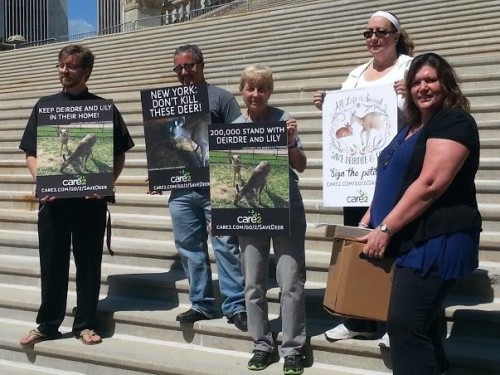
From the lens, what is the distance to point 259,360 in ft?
12.7

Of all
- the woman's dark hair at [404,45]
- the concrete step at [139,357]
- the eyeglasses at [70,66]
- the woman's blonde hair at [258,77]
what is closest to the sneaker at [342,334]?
the concrete step at [139,357]

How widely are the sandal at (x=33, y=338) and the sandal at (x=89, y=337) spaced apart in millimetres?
225

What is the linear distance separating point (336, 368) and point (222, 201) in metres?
1.04

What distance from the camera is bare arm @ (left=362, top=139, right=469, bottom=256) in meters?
2.80

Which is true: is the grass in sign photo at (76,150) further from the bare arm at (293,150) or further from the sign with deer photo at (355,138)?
the sign with deer photo at (355,138)

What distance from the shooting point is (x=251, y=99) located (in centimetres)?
373

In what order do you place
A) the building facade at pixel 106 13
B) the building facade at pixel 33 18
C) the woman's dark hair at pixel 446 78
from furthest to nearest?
the building facade at pixel 33 18, the building facade at pixel 106 13, the woman's dark hair at pixel 446 78

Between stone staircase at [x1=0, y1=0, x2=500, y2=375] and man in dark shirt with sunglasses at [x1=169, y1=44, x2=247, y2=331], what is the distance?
130 millimetres

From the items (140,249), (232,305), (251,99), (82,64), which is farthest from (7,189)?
(251,99)

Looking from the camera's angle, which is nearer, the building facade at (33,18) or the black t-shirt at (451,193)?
the black t-shirt at (451,193)

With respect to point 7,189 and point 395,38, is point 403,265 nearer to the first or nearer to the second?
point 395,38

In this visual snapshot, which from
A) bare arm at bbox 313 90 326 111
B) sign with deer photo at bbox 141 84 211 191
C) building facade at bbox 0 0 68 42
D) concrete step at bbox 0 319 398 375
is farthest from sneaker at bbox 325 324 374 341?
building facade at bbox 0 0 68 42

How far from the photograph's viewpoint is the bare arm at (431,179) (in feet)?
9.19

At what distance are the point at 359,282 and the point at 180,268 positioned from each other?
7.40 feet
